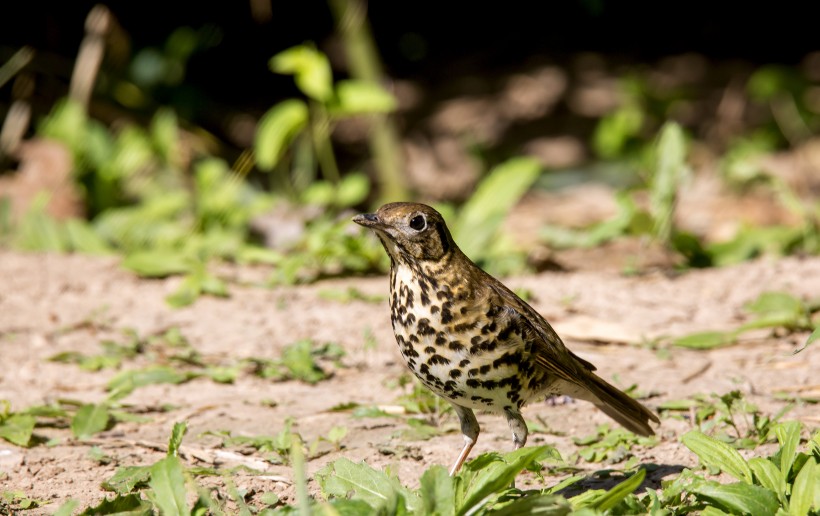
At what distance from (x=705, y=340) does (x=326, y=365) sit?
1683mm

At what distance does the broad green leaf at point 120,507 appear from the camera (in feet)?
10.9

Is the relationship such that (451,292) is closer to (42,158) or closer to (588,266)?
(588,266)

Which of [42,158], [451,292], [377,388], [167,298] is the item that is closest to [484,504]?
[451,292]

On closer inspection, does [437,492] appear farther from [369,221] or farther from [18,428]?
[18,428]

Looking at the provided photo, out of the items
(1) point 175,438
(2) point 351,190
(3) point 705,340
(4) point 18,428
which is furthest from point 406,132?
(1) point 175,438

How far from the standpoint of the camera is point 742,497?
10.3 ft

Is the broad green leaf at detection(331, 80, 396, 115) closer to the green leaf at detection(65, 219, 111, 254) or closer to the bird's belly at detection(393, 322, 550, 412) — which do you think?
the green leaf at detection(65, 219, 111, 254)

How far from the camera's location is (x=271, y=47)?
35.6ft

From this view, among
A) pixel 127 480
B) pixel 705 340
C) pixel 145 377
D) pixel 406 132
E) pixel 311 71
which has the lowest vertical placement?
pixel 127 480

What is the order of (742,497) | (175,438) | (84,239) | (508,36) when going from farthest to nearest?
(508,36) → (84,239) → (175,438) → (742,497)

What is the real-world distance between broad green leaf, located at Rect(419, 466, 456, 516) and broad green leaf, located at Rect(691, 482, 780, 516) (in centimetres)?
69

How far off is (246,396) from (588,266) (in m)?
2.71

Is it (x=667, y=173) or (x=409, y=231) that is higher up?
(x=667, y=173)

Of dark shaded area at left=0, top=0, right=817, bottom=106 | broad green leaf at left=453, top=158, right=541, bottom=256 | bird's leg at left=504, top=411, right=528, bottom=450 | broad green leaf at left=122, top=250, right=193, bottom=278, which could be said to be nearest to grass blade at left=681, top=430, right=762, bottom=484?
bird's leg at left=504, top=411, right=528, bottom=450
